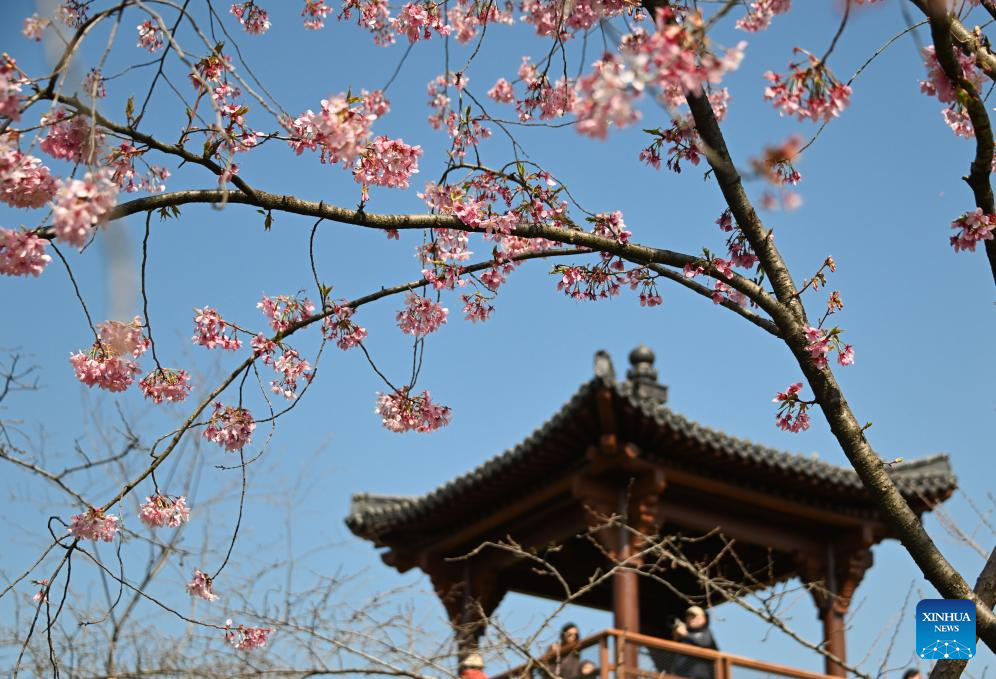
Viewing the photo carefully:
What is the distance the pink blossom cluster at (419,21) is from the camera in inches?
211

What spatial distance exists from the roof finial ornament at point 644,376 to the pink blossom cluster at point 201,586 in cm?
665

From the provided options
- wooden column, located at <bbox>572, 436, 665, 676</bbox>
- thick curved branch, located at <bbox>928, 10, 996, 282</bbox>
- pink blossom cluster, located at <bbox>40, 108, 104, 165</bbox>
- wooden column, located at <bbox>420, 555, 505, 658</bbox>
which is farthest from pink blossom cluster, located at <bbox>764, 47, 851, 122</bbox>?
wooden column, located at <bbox>420, 555, 505, 658</bbox>

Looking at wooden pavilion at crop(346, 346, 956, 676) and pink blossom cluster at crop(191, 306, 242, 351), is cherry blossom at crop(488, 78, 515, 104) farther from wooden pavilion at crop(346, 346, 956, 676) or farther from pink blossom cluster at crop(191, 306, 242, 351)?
wooden pavilion at crop(346, 346, 956, 676)

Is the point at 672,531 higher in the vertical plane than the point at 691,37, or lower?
higher

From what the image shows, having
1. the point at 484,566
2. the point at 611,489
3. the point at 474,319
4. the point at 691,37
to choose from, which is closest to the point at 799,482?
the point at 611,489

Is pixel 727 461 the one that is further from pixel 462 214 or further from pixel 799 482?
pixel 462 214

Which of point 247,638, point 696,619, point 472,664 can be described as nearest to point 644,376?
point 696,619

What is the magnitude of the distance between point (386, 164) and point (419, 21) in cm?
110

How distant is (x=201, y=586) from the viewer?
5.07m

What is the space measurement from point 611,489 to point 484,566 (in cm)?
195

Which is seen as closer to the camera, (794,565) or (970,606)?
(970,606)

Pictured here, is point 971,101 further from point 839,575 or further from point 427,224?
point 839,575

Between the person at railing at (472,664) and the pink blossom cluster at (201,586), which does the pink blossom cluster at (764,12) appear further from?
the person at railing at (472,664)

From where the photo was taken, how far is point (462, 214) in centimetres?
437
